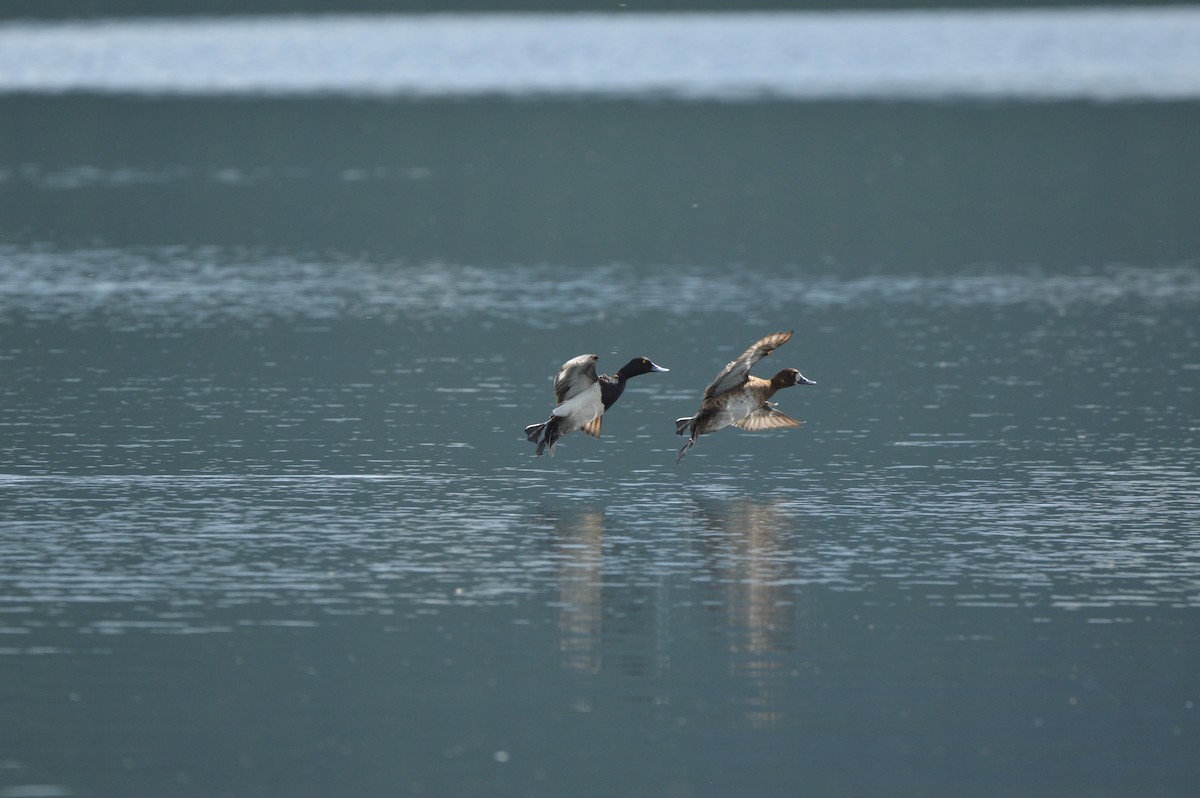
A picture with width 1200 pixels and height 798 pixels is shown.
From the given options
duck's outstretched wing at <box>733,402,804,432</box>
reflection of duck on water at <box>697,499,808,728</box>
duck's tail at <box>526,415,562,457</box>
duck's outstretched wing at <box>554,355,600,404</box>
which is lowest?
reflection of duck on water at <box>697,499,808,728</box>

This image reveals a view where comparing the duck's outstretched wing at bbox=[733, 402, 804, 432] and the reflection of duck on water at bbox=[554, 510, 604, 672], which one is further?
the duck's outstretched wing at bbox=[733, 402, 804, 432]

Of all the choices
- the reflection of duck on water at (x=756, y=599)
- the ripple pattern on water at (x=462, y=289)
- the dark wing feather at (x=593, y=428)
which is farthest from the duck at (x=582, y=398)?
the ripple pattern on water at (x=462, y=289)

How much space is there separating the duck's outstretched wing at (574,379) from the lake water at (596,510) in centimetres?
84

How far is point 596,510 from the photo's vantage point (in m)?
18.4

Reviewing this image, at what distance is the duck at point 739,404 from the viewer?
19.6 metres

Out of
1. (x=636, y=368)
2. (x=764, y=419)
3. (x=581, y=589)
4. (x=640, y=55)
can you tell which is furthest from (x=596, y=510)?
(x=640, y=55)

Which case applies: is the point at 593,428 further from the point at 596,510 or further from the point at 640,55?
the point at 640,55

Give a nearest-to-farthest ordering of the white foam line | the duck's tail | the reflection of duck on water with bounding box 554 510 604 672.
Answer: the reflection of duck on water with bounding box 554 510 604 672
the duck's tail
the white foam line

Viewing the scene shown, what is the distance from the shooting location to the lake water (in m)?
12.7

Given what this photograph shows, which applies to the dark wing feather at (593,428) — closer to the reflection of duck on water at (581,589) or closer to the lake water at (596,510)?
the lake water at (596,510)

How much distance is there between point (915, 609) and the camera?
50.1 feet

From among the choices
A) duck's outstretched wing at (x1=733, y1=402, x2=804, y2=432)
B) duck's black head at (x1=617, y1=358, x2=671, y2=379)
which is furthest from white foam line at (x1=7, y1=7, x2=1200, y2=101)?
duck's black head at (x1=617, y1=358, x2=671, y2=379)

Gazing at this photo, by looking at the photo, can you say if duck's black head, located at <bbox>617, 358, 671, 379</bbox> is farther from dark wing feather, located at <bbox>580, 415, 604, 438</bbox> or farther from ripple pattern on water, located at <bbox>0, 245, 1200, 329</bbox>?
ripple pattern on water, located at <bbox>0, 245, 1200, 329</bbox>

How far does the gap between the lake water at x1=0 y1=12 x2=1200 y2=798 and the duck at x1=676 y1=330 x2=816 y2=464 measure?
0.48 m
